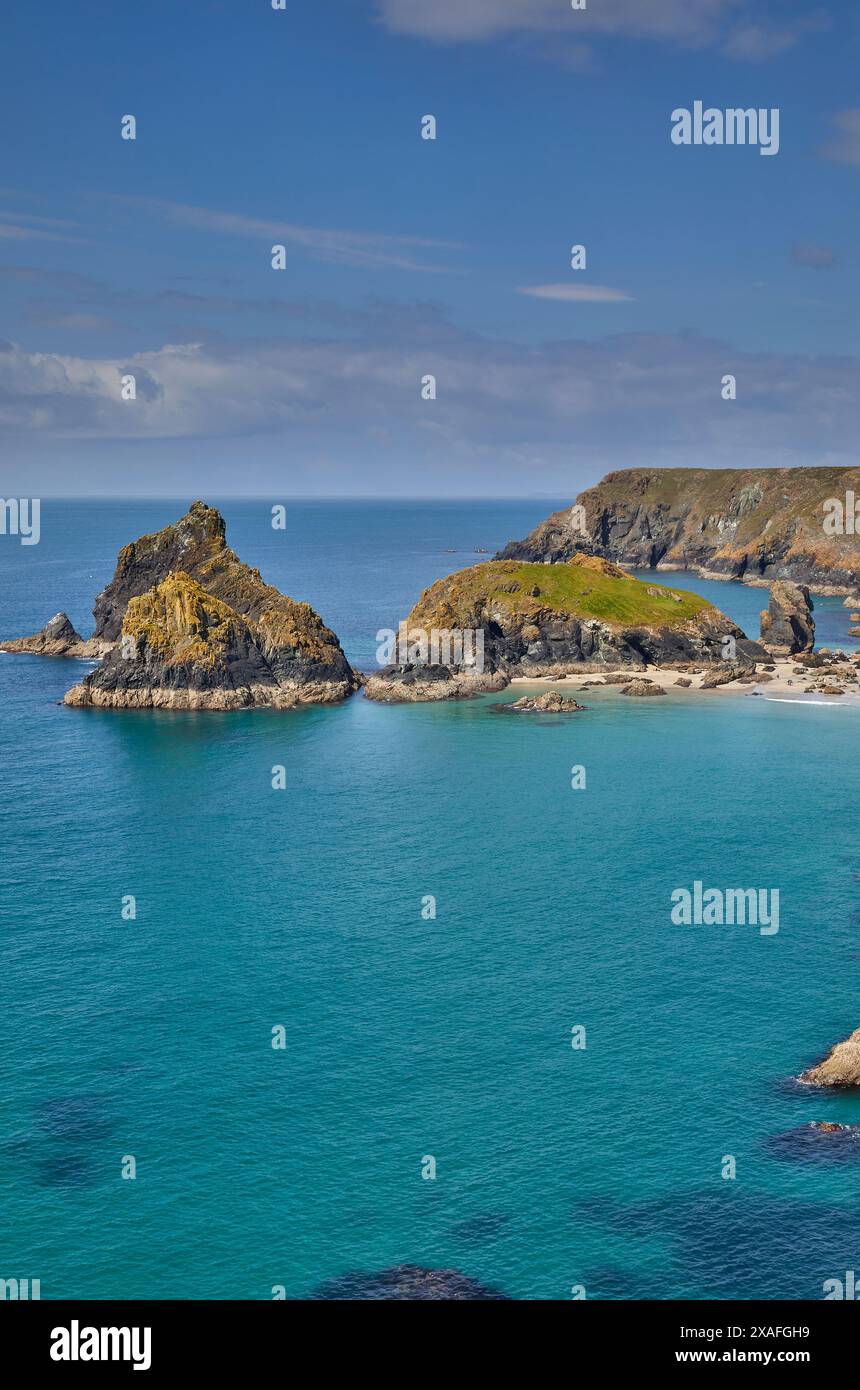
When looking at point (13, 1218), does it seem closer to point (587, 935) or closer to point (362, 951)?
point (362, 951)

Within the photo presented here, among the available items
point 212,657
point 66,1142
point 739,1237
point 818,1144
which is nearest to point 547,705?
point 212,657

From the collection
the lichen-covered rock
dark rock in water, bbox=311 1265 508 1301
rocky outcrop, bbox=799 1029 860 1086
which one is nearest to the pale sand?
the lichen-covered rock

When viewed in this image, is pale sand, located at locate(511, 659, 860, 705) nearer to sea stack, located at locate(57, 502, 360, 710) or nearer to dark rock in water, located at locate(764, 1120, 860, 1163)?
sea stack, located at locate(57, 502, 360, 710)

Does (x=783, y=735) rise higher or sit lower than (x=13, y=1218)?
higher

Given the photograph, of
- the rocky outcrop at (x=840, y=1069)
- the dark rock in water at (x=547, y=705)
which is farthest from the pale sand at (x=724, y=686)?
the rocky outcrop at (x=840, y=1069)
